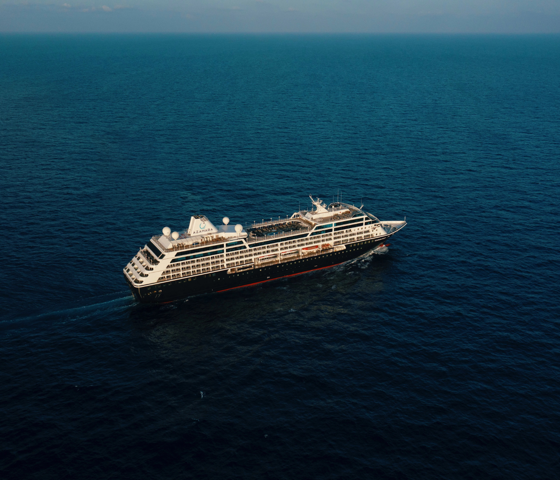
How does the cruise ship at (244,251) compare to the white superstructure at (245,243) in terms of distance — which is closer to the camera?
the cruise ship at (244,251)

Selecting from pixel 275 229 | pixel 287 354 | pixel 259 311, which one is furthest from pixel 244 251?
pixel 287 354

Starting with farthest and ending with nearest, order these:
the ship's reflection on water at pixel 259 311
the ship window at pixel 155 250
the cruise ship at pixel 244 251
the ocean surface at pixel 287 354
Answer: the ship window at pixel 155 250
the cruise ship at pixel 244 251
the ship's reflection on water at pixel 259 311
the ocean surface at pixel 287 354

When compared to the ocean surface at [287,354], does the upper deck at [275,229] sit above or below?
above

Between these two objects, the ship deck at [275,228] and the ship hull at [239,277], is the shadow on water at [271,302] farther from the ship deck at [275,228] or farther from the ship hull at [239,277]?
the ship deck at [275,228]

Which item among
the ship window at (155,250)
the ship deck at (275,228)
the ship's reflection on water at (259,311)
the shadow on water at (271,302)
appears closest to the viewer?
the ship's reflection on water at (259,311)

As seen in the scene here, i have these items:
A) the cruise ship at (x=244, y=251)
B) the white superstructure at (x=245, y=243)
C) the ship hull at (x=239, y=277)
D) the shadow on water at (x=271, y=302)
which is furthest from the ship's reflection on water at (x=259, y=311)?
the white superstructure at (x=245, y=243)

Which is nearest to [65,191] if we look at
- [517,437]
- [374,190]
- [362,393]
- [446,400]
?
[374,190]

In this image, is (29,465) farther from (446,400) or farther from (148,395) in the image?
(446,400)

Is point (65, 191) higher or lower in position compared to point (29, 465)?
higher
